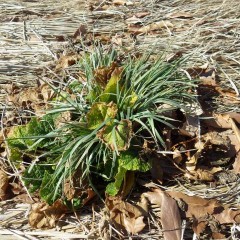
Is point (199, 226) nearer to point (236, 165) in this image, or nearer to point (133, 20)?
point (236, 165)

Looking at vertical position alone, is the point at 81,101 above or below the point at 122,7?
below

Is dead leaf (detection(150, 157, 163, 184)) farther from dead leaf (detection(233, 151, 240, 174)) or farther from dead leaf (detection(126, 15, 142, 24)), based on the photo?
dead leaf (detection(126, 15, 142, 24))

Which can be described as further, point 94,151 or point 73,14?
point 73,14

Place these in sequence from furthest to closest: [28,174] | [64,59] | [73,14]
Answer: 1. [73,14]
2. [64,59]
3. [28,174]

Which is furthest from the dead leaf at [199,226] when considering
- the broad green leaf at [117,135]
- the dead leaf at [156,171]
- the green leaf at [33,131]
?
the green leaf at [33,131]

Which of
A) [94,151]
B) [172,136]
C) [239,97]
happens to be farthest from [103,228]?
[239,97]

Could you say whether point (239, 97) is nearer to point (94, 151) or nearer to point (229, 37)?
point (229, 37)
